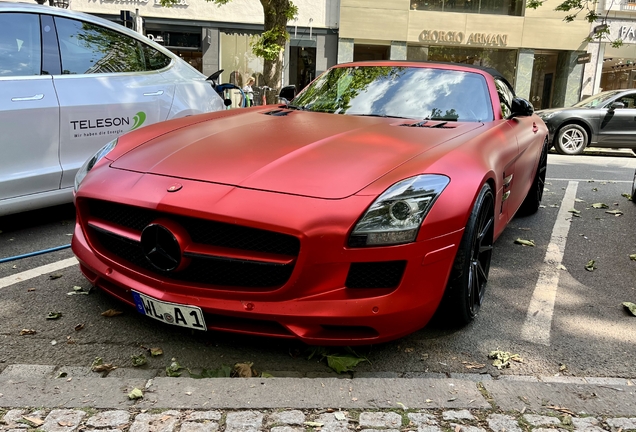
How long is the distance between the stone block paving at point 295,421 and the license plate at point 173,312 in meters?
0.45

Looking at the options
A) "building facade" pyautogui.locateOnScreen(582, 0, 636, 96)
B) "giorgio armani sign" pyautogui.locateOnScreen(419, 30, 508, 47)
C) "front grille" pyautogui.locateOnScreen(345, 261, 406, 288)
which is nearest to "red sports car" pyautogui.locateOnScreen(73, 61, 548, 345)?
"front grille" pyautogui.locateOnScreen(345, 261, 406, 288)

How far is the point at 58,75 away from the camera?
4312mm

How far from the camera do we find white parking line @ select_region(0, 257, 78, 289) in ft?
11.2

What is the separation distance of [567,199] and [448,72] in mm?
3450

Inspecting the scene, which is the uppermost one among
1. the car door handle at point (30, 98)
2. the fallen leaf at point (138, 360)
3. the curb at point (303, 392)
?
the car door handle at point (30, 98)

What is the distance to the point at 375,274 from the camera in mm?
2385

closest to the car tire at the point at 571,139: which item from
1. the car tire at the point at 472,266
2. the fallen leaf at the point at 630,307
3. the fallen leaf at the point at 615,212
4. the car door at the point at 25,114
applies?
the fallen leaf at the point at 615,212

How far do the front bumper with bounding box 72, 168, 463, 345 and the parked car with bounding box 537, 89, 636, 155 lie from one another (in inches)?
449

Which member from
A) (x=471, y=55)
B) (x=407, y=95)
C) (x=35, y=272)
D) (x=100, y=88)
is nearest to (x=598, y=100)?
(x=471, y=55)

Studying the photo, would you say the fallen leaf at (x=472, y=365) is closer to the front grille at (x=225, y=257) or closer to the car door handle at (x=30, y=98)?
the front grille at (x=225, y=257)

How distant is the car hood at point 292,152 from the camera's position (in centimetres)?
254

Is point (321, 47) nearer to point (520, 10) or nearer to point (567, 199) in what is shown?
point (520, 10)

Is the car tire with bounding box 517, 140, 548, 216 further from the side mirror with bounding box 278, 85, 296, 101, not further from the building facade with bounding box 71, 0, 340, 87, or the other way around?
the building facade with bounding box 71, 0, 340, 87

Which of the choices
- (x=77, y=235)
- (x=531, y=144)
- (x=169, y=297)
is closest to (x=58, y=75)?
(x=77, y=235)
